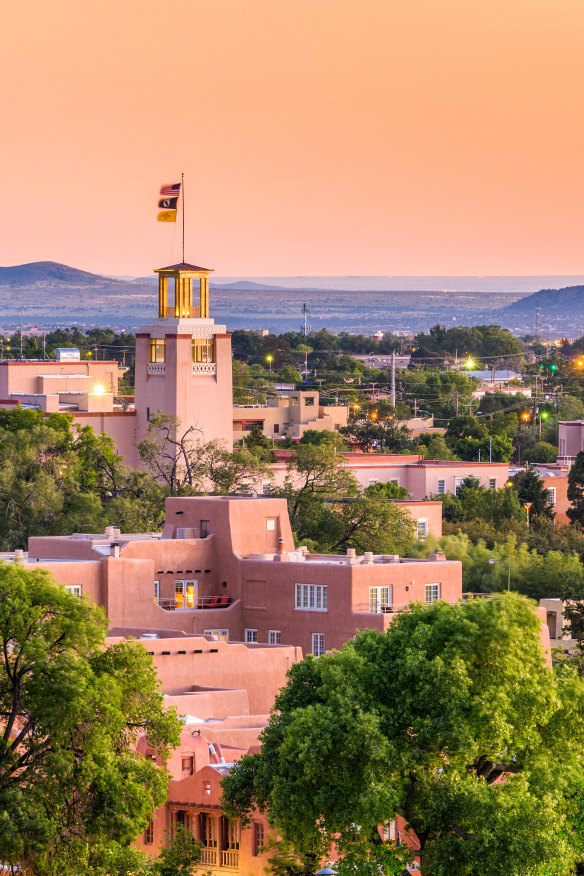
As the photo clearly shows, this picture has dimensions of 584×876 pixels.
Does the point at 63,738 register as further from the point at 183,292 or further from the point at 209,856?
the point at 183,292

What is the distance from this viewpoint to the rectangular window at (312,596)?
5916 cm

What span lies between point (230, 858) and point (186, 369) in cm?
5909

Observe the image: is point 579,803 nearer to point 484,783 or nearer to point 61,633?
point 484,783

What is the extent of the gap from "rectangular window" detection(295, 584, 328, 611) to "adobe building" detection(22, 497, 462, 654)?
0.03 m

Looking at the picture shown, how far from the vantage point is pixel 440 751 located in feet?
130

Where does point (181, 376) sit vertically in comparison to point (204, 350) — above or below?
below

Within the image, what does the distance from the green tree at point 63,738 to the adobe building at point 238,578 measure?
17.6 meters

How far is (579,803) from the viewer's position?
40.2 m

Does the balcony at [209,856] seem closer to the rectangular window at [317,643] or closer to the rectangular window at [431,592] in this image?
the rectangular window at [317,643]

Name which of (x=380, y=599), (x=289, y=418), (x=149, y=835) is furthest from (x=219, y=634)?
(x=289, y=418)

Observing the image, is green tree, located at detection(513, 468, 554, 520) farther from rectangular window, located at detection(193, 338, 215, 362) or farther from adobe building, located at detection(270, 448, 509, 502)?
rectangular window, located at detection(193, 338, 215, 362)

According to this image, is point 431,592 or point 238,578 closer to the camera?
point 431,592

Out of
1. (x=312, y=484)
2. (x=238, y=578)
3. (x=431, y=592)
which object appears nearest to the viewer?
(x=431, y=592)

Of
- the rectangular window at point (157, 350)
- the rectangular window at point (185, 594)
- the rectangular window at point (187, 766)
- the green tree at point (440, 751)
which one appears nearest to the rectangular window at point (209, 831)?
the rectangular window at point (187, 766)
